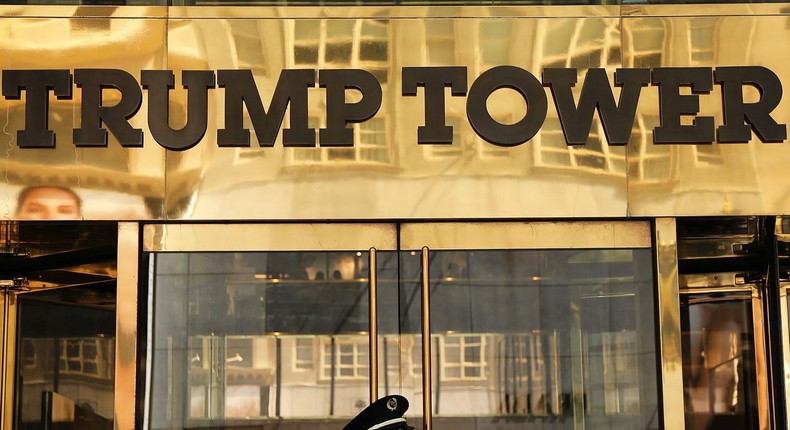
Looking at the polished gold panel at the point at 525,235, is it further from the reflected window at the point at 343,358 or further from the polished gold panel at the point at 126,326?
the polished gold panel at the point at 126,326

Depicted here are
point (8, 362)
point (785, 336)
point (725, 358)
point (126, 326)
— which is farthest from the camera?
point (725, 358)

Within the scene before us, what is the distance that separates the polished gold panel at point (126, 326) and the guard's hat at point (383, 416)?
199 centimetres

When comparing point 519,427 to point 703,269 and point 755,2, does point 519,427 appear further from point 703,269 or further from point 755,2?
point 755,2

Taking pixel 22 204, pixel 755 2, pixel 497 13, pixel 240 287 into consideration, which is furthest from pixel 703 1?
pixel 22 204

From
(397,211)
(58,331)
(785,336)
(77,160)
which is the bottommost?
(785,336)

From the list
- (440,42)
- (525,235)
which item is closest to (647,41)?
(440,42)

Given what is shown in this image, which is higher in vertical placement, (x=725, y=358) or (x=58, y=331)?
(x=58, y=331)

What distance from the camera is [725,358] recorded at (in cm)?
755

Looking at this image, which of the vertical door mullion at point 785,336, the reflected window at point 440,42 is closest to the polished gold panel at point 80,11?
the reflected window at point 440,42

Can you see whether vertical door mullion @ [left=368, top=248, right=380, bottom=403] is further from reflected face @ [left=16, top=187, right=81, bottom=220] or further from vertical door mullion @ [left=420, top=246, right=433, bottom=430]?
reflected face @ [left=16, top=187, right=81, bottom=220]

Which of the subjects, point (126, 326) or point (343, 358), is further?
point (343, 358)

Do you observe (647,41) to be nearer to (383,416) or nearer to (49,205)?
(383,416)

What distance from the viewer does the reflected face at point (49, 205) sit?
6.31m

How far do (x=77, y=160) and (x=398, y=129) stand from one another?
76.8 inches
